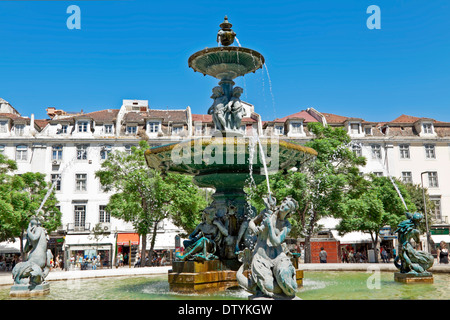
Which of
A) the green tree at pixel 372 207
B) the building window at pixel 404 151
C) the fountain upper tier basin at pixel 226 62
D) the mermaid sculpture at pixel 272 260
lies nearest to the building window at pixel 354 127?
the building window at pixel 404 151

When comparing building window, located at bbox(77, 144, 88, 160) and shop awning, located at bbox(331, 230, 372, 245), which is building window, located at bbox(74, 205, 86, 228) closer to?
building window, located at bbox(77, 144, 88, 160)

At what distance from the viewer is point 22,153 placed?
4041 cm

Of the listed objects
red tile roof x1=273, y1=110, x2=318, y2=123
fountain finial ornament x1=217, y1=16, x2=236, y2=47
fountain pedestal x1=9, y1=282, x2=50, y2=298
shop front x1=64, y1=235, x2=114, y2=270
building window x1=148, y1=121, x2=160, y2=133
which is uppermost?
red tile roof x1=273, y1=110, x2=318, y2=123

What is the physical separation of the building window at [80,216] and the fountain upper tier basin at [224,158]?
31912 millimetres

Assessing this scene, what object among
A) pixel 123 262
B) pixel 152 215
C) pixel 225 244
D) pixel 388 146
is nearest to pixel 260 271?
pixel 225 244

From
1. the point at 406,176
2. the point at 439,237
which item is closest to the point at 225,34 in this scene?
the point at 439,237

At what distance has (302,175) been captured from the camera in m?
24.5

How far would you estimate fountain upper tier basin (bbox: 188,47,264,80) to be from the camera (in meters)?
9.94

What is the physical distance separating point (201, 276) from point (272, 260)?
285 centimetres

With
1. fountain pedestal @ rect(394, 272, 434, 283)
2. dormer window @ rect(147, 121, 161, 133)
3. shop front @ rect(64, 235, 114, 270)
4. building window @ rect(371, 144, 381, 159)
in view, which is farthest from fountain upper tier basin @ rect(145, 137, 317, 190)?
building window @ rect(371, 144, 381, 159)

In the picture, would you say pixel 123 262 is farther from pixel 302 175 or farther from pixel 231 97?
pixel 231 97

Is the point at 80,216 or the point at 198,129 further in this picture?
the point at 198,129

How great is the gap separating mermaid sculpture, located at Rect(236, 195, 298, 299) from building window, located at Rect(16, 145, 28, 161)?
39574mm

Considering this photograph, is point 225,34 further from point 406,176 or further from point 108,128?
point 406,176
